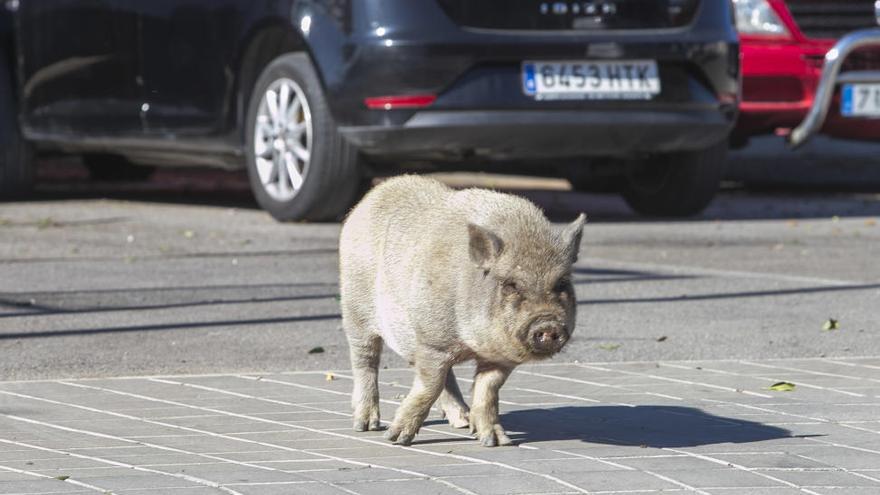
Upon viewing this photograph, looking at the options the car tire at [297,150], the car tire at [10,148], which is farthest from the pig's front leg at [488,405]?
the car tire at [10,148]

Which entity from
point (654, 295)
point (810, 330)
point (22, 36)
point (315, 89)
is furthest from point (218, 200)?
point (810, 330)

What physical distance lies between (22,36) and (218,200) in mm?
1739

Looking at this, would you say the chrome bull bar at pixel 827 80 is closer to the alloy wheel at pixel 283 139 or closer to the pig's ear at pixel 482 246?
the alloy wheel at pixel 283 139

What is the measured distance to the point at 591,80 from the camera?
10.2m

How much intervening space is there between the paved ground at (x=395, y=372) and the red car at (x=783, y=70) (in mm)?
1409

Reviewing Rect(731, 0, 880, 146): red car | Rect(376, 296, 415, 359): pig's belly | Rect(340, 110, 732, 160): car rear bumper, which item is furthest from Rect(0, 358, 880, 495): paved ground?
Rect(731, 0, 880, 146): red car

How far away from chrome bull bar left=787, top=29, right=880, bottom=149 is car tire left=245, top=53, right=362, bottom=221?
3025 millimetres

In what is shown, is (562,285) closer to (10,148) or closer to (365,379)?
(365,379)

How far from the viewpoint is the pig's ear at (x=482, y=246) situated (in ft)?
15.6

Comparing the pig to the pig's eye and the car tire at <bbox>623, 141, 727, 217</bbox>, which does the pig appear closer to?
the pig's eye

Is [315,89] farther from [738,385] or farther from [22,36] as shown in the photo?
[738,385]

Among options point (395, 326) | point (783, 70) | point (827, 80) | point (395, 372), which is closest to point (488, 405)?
point (395, 326)

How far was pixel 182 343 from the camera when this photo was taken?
22.2 feet

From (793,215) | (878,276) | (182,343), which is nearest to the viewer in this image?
(182,343)
